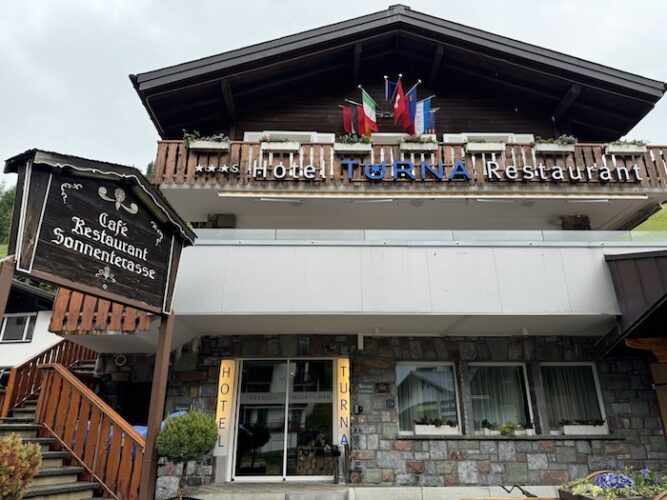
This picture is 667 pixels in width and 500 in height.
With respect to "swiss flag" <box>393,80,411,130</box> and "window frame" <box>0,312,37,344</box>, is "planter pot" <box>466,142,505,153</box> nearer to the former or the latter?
"swiss flag" <box>393,80,411,130</box>

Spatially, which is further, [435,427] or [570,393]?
[570,393]

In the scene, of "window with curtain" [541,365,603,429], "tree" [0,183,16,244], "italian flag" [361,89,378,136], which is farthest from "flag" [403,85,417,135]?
"tree" [0,183,16,244]

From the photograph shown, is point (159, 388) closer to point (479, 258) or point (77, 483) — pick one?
point (77, 483)

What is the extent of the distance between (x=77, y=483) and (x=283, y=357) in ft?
11.3

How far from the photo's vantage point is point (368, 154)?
8789mm

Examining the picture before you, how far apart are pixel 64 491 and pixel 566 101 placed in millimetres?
11666

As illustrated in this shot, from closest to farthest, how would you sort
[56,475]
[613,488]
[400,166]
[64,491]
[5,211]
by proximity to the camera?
[613,488] < [64,491] < [56,475] < [400,166] < [5,211]

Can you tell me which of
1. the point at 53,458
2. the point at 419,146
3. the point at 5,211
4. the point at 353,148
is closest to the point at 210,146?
the point at 353,148

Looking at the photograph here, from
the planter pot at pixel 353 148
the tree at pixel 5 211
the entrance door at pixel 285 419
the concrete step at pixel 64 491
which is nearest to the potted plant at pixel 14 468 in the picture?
the concrete step at pixel 64 491

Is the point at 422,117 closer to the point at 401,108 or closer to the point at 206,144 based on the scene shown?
the point at 401,108

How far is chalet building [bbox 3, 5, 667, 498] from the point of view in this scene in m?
6.89

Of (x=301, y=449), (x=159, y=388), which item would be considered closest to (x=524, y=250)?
(x=301, y=449)

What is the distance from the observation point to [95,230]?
4555 mm

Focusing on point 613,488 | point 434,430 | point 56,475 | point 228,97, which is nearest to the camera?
point 613,488
